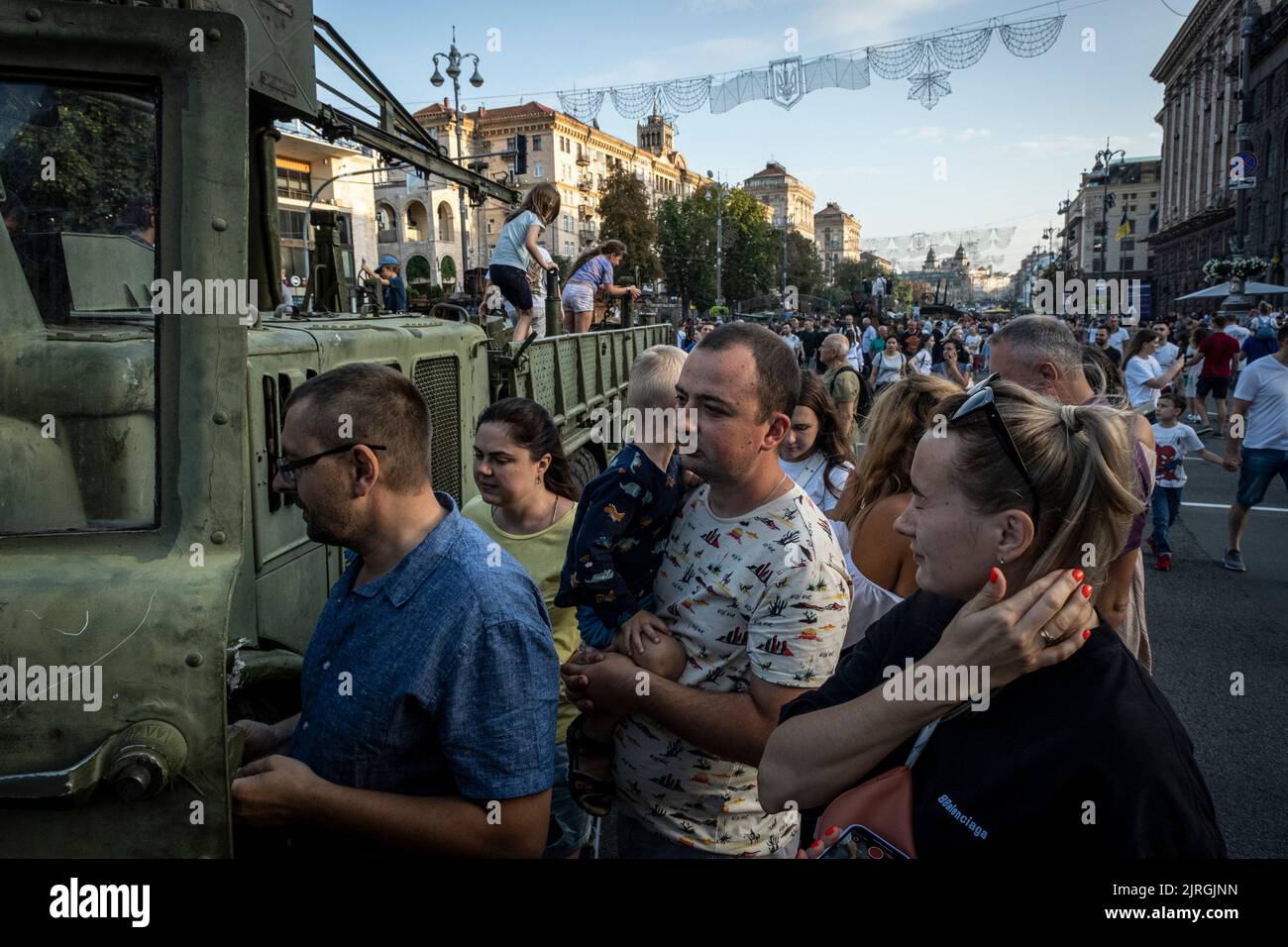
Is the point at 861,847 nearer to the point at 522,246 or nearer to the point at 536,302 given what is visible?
the point at 522,246

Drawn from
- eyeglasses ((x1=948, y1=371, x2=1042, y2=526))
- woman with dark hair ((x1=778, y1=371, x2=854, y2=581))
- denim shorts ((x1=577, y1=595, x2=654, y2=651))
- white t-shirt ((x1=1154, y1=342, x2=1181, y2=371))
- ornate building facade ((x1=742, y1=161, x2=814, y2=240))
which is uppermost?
ornate building facade ((x1=742, y1=161, x2=814, y2=240))

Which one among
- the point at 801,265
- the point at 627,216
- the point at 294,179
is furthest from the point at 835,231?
the point at 294,179

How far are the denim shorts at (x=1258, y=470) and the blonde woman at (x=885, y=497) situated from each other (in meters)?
5.91

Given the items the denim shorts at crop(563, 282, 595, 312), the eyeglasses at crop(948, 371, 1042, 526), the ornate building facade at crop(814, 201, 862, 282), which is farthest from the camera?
the ornate building facade at crop(814, 201, 862, 282)

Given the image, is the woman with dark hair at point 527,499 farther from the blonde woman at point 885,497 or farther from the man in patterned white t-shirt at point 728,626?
the blonde woman at point 885,497

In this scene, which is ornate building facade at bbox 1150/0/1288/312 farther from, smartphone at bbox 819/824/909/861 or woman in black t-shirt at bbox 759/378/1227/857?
smartphone at bbox 819/824/909/861

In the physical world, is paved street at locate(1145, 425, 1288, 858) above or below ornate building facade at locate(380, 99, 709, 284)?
below

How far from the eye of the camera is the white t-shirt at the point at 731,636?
2168mm

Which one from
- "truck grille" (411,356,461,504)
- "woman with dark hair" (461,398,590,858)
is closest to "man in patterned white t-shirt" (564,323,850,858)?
"woman with dark hair" (461,398,590,858)

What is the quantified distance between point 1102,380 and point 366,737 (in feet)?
11.4

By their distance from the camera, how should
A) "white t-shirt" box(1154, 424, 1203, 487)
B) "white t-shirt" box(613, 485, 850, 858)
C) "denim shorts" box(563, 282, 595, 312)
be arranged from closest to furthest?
1. "white t-shirt" box(613, 485, 850, 858)
2. "white t-shirt" box(1154, 424, 1203, 487)
3. "denim shorts" box(563, 282, 595, 312)

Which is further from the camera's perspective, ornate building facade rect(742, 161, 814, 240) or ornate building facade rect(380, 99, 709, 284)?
ornate building facade rect(742, 161, 814, 240)

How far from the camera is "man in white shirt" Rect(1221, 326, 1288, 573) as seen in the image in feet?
25.1

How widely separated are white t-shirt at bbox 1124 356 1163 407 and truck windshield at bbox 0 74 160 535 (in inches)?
428
